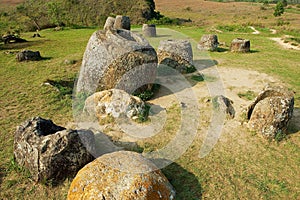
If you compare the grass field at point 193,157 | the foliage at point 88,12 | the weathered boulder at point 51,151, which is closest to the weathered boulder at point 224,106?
the grass field at point 193,157

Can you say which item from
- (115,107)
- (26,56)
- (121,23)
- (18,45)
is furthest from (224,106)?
(18,45)

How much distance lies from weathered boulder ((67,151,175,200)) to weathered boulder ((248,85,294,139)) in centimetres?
432

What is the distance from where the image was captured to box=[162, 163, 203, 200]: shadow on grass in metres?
6.09

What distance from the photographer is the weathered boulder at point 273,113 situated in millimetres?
8109

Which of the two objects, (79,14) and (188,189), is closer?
(188,189)

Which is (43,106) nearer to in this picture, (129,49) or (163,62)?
(129,49)

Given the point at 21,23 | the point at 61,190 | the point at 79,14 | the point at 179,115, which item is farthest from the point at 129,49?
the point at 79,14

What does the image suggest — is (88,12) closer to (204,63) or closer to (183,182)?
(204,63)

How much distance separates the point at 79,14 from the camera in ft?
127

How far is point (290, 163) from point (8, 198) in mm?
7518

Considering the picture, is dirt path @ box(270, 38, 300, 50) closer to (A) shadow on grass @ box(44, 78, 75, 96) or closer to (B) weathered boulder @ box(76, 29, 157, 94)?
(B) weathered boulder @ box(76, 29, 157, 94)

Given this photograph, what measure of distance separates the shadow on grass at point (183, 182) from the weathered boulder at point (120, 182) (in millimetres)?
548

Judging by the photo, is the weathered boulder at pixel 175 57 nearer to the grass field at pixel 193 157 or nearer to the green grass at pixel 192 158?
the green grass at pixel 192 158

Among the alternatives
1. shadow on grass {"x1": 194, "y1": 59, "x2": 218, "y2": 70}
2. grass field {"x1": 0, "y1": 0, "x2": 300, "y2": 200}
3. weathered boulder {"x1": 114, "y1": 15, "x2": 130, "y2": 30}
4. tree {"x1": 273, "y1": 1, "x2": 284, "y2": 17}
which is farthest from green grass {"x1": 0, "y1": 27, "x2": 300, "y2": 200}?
tree {"x1": 273, "y1": 1, "x2": 284, "y2": 17}
